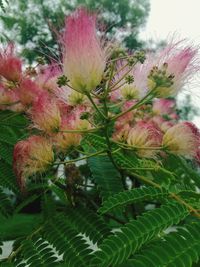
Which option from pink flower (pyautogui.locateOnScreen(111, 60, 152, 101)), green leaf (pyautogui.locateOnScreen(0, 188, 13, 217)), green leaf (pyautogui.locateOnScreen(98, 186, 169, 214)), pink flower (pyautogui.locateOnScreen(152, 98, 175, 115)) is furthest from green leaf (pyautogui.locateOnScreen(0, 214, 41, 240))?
pink flower (pyautogui.locateOnScreen(152, 98, 175, 115))

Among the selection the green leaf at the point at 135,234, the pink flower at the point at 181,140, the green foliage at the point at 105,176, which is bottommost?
the green leaf at the point at 135,234

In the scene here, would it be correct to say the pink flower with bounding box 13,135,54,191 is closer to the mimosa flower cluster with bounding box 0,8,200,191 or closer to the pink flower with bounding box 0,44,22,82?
the mimosa flower cluster with bounding box 0,8,200,191

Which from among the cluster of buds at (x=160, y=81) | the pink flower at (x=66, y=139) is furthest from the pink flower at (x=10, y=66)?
the cluster of buds at (x=160, y=81)

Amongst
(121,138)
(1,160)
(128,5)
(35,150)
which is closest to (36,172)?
(35,150)

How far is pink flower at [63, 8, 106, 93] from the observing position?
928 millimetres

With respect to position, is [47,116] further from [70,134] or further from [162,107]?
[162,107]

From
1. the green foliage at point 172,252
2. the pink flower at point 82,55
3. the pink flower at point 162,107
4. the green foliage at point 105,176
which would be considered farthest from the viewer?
the pink flower at point 162,107

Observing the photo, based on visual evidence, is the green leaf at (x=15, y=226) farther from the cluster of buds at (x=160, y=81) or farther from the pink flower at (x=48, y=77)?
the cluster of buds at (x=160, y=81)

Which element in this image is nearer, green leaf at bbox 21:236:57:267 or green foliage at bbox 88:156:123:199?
green leaf at bbox 21:236:57:267

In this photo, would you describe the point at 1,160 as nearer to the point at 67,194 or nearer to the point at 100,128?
the point at 67,194

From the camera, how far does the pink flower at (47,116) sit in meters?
1.07

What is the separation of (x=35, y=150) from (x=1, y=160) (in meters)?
0.36

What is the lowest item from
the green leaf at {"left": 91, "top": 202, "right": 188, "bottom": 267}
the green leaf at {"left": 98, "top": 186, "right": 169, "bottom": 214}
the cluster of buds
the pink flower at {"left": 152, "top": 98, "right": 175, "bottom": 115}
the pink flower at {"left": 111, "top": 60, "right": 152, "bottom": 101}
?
the green leaf at {"left": 91, "top": 202, "right": 188, "bottom": 267}

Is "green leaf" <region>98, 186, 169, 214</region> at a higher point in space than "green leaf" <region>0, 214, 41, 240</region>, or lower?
higher
